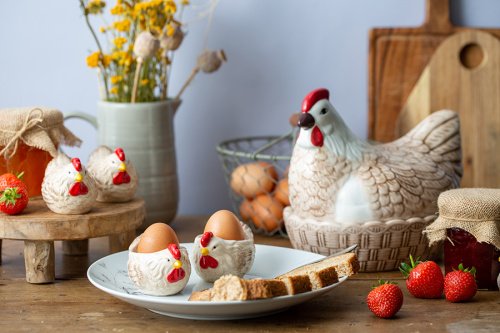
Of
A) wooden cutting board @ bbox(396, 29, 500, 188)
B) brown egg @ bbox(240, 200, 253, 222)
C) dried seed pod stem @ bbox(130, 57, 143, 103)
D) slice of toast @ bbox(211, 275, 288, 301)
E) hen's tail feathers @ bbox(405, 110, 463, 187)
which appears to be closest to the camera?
slice of toast @ bbox(211, 275, 288, 301)

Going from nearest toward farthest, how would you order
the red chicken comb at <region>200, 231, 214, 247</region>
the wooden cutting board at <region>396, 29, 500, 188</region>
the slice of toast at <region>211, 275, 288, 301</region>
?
the slice of toast at <region>211, 275, 288, 301</region> < the red chicken comb at <region>200, 231, 214, 247</region> < the wooden cutting board at <region>396, 29, 500, 188</region>

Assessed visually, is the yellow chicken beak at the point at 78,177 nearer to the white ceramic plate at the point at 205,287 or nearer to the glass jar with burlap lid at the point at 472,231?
the white ceramic plate at the point at 205,287

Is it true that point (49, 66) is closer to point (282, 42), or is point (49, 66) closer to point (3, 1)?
point (3, 1)

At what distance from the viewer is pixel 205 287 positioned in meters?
0.91

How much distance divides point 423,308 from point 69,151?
100 centimetres

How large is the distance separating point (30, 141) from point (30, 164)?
0.18 ft

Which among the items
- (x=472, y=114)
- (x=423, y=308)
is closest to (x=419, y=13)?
(x=472, y=114)

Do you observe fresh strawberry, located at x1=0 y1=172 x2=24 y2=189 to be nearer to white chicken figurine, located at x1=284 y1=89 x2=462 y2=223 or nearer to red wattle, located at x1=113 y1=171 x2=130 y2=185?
red wattle, located at x1=113 y1=171 x2=130 y2=185

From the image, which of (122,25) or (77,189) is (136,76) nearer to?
(122,25)

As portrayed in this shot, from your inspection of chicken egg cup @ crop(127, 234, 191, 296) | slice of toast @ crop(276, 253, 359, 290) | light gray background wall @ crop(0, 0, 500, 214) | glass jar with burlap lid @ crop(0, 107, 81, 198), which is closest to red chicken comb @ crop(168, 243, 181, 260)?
chicken egg cup @ crop(127, 234, 191, 296)

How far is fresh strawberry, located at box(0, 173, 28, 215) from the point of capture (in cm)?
97

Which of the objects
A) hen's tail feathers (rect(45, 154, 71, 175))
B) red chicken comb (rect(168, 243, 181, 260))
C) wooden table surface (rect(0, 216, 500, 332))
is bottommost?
wooden table surface (rect(0, 216, 500, 332))

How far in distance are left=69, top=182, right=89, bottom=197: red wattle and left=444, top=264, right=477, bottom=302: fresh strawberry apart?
589 mm

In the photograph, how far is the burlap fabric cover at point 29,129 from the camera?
105 cm
